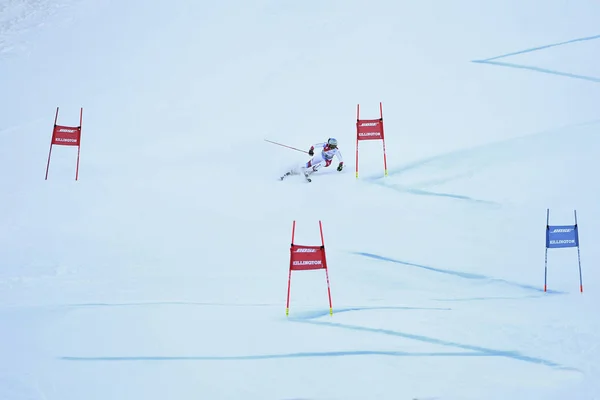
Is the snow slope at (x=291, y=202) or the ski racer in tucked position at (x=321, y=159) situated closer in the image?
the snow slope at (x=291, y=202)

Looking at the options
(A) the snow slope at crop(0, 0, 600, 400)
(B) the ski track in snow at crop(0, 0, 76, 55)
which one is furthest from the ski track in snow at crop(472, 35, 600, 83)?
(B) the ski track in snow at crop(0, 0, 76, 55)

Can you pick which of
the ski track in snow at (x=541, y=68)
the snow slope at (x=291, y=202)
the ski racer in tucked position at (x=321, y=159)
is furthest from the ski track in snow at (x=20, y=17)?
the ski track in snow at (x=541, y=68)

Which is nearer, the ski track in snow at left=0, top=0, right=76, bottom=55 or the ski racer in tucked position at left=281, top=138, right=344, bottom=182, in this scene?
the ski racer in tucked position at left=281, top=138, right=344, bottom=182

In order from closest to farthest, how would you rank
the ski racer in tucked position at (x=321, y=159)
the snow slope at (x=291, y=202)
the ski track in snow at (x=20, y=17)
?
the snow slope at (x=291, y=202)
the ski racer in tucked position at (x=321, y=159)
the ski track in snow at (x=20, y=17)

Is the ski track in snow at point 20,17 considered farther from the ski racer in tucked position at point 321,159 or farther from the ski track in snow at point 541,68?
the ski track in snow at point 541,68

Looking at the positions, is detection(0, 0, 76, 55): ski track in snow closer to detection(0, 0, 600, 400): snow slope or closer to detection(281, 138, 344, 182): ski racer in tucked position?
detection(0, 0, 600, 400): snow slope

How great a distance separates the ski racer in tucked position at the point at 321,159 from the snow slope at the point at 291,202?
144 mm

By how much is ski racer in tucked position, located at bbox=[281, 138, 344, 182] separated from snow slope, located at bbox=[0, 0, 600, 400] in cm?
14

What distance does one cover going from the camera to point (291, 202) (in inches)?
388

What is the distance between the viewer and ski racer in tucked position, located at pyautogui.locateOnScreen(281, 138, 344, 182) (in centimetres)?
1035

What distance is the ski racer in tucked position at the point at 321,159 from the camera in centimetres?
1035

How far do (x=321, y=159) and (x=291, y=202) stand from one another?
87 cm

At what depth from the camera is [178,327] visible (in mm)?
7168

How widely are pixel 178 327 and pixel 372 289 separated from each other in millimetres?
1909
